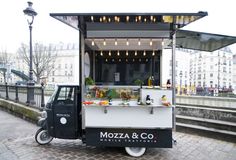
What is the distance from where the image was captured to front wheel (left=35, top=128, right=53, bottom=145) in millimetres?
5520

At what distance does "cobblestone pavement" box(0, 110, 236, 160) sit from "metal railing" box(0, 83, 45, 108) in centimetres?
214

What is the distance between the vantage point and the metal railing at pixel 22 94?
27.1 feet

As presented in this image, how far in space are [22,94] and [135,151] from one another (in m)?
6.94

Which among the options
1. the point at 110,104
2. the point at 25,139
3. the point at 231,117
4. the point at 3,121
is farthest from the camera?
the point at 3,121

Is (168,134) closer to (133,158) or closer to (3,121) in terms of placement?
(133,158)

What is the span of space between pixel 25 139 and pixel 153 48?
4662mm

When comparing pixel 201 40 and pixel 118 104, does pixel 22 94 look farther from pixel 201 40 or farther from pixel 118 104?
pixel 201 40

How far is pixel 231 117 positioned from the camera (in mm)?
6473

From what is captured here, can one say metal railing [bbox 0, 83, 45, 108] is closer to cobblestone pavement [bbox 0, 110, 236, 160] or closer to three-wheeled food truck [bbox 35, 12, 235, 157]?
cobblestone pavement [bbox 0, 110, 236, 160]

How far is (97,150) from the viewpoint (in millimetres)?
5176

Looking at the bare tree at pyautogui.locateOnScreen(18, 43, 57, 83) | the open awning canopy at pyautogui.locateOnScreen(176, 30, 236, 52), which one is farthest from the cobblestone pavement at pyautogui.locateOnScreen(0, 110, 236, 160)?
the bare tree at pyautogui.locateOnScreen(18, 43, 57, 83)

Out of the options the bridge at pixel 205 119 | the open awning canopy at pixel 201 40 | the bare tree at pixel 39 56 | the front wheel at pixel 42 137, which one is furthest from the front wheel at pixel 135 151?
the bare tree at pixel 39 56

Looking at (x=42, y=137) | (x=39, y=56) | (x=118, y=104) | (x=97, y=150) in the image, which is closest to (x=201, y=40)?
(x=118, y=104)

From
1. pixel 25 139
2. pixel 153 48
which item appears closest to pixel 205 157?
pixel 153 48
